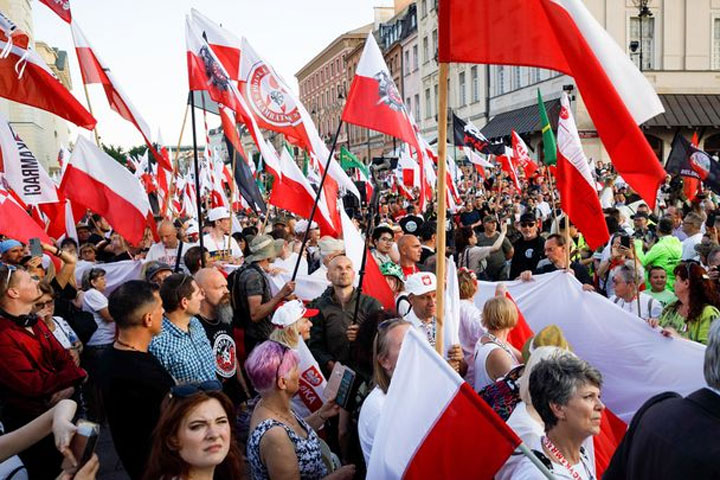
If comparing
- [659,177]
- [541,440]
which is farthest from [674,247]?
[541,440]

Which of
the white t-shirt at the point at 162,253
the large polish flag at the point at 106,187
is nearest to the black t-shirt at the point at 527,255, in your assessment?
the white t-shirt at the point at 162,253

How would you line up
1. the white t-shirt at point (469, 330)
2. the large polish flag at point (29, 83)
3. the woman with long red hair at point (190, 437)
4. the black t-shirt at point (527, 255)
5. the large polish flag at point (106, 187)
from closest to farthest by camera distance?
1. the woman with long red hair at point (190, 437)
2. the white t-shirt at point (469, 330)
3. the large polish flag at point (29, 83)
4. the large polish flag at point (106, 187)
5. the black t-shirt at point (527, 255)

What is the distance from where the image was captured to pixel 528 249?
9.07m

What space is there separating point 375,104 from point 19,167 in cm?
338

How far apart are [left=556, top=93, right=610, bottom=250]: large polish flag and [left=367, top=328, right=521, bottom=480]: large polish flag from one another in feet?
8.69

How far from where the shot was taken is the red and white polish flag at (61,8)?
7504mm

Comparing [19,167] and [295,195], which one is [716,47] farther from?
[19,167]

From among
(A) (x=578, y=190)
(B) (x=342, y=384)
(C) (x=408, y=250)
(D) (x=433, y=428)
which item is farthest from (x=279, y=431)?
(C) (x=408, y=250)

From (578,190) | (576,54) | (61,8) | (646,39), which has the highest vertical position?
(646,39)

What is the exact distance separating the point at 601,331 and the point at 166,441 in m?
4.55

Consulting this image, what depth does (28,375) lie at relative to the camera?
4070 millimetres

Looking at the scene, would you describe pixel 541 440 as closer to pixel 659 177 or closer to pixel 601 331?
pixel 659 177

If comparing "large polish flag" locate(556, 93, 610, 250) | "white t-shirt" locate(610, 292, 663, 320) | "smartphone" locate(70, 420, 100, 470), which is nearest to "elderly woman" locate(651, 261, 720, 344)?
"large polish flag" locate(556, 93, 610, 250)

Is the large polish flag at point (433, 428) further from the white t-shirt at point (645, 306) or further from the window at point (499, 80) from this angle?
the window at point (499, 80)
